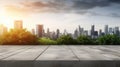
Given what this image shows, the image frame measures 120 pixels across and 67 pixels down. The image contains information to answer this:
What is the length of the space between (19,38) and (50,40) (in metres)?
3.47

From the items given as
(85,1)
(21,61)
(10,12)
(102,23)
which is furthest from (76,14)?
(21,61)

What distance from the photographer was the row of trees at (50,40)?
16.4 m

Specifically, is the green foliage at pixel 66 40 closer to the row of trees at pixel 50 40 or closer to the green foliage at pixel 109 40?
the row of trees at pixel 50 40

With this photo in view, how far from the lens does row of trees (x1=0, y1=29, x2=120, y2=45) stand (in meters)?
16.4

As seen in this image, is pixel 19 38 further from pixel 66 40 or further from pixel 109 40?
pixel 109 40

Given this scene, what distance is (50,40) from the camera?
1744 centimetres

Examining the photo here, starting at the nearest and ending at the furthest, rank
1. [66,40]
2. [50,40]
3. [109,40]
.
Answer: [109,40] < [66,40] < [50,40]

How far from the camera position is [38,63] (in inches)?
172

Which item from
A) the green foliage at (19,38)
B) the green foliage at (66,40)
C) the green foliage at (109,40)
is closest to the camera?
the green foliage at (66,40)

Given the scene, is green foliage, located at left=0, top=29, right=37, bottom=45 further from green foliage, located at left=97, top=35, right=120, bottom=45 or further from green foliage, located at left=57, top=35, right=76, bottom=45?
green foliage, located at left=97, top=35, right=120, bottom=45

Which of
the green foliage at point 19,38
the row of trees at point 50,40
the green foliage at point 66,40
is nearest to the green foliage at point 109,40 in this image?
the row of trees at point 50,40

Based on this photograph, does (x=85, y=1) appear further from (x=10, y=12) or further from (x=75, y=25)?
(x=10, y=12)

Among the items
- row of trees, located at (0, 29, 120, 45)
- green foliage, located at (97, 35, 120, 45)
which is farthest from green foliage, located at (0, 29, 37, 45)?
green foliage, located at (97, 35, 120, 45)

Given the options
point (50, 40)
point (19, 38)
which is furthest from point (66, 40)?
point (19, 38)
